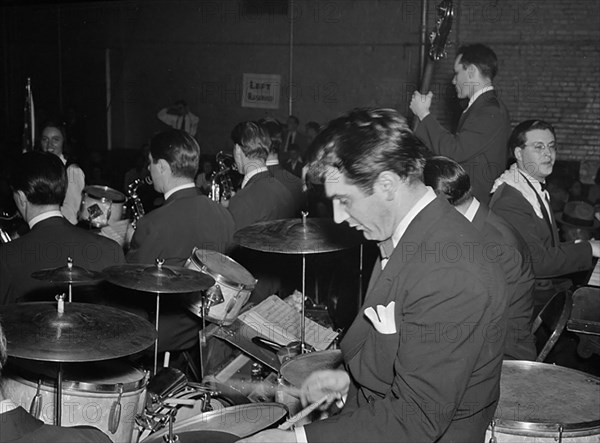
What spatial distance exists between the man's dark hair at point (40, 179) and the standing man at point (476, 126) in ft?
7.43

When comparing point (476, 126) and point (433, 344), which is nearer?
point (433, 344)

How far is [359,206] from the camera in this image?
210 cm

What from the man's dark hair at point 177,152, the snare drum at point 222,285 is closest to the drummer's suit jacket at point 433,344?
the snare drum at point 222,285

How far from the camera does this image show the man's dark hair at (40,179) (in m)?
4.00

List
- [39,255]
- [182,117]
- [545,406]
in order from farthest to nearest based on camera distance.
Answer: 1. [182,117]
2. [39,255]
3. [545,406]

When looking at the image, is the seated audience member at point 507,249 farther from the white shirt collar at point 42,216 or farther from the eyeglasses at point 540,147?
the white shirt collar at point 42,216

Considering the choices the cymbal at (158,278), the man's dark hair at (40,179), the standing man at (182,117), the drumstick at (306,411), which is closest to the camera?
the drumstick at (306,411)

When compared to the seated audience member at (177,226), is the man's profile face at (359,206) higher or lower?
higher

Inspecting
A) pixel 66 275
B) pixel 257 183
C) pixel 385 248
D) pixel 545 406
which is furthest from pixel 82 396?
pixel 257 183

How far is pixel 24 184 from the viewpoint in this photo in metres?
4.05

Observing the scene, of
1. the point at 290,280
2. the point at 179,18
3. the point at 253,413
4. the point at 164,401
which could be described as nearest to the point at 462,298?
the point at 253,413

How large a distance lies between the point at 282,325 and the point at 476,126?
182 cm

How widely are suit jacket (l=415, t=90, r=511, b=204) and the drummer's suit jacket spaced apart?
270 cm

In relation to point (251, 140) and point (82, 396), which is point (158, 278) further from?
point (251, 140)
